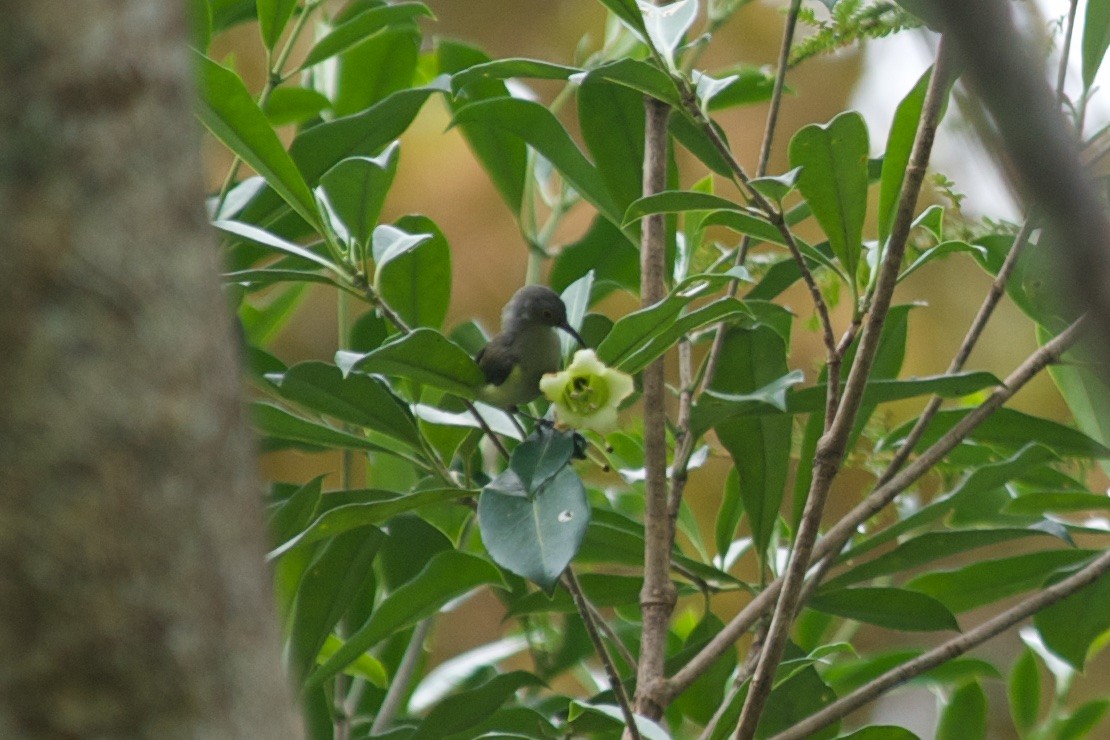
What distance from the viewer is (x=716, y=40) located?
4.78 m

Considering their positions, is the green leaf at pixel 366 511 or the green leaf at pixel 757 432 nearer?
the green leaf at pixel 366 511

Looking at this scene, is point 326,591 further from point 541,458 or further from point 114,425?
point 114,425

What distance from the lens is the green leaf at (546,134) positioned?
124cm

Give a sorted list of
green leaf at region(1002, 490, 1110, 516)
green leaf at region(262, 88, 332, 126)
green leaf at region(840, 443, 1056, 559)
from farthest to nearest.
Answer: green leaf at region(262, 88, 332, 126) < green leaf at region(1002, 490, 1110, 516) < green leaf at region(840, 443, 1056, 559)

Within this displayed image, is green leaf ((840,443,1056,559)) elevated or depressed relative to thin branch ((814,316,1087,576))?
depressed

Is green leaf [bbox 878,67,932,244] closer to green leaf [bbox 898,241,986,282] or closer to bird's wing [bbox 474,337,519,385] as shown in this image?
green leaf [bbox 898,241,986,282]

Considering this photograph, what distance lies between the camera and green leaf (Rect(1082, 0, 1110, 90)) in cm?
115

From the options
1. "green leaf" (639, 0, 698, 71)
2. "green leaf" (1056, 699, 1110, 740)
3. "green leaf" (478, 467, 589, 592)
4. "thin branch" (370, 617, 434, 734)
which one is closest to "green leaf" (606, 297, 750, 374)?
"green leaf" (478, 467, 589, 592)

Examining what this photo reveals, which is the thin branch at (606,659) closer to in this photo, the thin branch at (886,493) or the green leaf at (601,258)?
the thin branch at (886,493)

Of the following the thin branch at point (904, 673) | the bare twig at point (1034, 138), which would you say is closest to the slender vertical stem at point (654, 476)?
the thin branch at point (904, 673)

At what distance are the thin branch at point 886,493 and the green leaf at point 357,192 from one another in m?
0.48

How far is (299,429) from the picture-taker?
1181 millimetres

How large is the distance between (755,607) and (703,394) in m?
0.20

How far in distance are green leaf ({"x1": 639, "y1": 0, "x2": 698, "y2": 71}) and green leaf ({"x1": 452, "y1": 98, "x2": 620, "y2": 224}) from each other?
14 cm
